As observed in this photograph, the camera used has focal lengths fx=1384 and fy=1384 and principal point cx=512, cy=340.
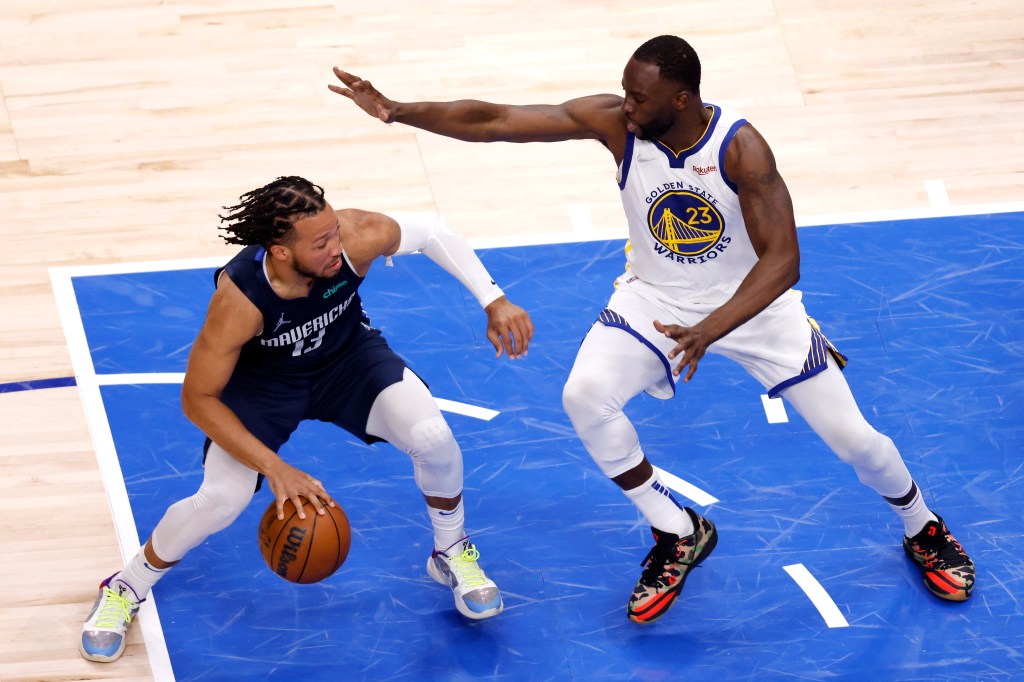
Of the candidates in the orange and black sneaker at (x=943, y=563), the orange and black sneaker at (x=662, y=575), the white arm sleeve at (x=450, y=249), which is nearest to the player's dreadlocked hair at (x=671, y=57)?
the white arm sleeve at (x=450, y=249)

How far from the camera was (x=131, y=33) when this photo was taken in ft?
30.4

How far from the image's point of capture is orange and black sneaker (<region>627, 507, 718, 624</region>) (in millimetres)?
5988

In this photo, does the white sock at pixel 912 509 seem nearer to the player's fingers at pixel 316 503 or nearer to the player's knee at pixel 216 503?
the player's fingers at pixel 316 503

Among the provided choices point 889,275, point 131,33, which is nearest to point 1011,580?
point 889,275

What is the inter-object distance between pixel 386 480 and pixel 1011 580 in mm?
2905

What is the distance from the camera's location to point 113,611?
5.90 m

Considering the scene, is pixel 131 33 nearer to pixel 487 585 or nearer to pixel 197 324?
pixel 197 324

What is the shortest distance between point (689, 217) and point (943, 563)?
1941mm

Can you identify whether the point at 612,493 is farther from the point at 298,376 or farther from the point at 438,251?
the point at 298,376

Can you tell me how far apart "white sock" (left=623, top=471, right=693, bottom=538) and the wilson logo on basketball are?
1.44m

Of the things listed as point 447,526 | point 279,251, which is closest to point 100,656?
point 447,526

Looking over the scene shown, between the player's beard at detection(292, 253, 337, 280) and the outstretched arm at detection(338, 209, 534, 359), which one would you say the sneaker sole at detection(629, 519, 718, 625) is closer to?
the outstretched arm at detection(338, 209, 534, 359)

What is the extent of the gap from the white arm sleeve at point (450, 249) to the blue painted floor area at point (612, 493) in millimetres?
1330

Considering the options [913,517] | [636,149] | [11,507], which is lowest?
[11,507]
